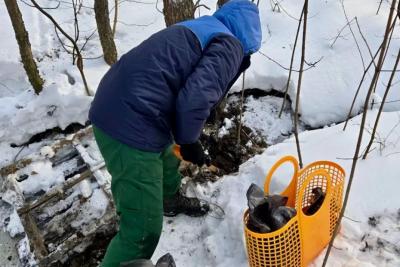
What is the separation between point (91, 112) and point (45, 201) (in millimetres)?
1031

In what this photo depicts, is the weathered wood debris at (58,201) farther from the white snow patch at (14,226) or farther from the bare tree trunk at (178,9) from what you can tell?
the bare tree trunk at (178,9)

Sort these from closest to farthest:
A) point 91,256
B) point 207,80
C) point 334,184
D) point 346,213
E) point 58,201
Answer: point 207,80
point 334,184
point 346,213
point 91,256
point 58,201

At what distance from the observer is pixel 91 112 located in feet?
7.25

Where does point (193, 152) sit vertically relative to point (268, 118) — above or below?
above

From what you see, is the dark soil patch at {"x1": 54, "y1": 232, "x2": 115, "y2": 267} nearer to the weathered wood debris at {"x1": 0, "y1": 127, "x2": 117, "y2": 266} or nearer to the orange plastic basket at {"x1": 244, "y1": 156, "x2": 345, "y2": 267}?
the weathered wood debris at {"x1": 0, "y1": 127, "x2": 117, "y2": 266}

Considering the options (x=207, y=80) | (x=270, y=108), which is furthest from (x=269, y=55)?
(x=207, y=80)

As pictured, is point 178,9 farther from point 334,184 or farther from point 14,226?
point 14,226

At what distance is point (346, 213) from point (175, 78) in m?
1.39

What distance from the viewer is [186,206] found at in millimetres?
2941

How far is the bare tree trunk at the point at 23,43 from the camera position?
3525mm

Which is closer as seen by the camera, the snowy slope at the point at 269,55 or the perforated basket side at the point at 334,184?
the perforated basket side at the point at 334,184

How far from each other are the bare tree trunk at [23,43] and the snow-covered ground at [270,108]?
0.48ft

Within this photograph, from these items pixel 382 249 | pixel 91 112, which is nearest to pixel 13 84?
pixel 91 112

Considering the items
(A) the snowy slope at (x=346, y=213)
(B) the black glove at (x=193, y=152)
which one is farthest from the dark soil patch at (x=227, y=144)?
(B) the black glove at (x=193, y=152)
